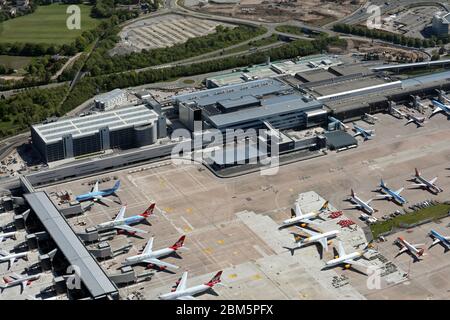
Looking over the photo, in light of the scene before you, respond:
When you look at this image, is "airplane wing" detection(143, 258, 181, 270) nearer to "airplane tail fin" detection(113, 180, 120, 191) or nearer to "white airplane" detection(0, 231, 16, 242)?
"white airplane" detection(0, 231, 16, 242)

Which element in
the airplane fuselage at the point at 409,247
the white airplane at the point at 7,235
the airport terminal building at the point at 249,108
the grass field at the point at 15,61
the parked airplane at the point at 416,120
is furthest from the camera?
the grass field at the point at 15,61

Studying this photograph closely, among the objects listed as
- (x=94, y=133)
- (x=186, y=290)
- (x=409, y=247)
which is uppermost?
(x=94, y=133)

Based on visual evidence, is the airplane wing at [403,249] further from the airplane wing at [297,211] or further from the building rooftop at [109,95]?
the building rooftop at [109,95]

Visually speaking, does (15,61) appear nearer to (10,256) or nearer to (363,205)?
(10,256)

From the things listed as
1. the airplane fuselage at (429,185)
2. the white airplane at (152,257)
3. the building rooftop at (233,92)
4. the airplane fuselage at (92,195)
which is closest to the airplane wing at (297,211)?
the white airplane at (152,257)

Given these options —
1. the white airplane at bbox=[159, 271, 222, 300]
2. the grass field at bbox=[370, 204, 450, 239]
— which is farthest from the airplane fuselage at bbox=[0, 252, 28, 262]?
the grass field at bbox=[370, 204, 450, 239]

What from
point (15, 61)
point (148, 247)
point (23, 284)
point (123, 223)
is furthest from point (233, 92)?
point (23, 284)
